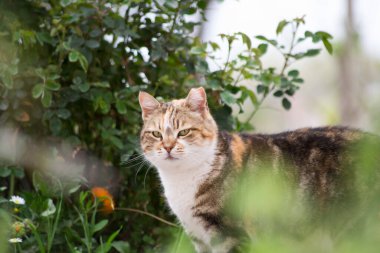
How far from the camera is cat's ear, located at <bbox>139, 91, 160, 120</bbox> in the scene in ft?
10.2

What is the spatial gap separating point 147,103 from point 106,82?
313 millimetres

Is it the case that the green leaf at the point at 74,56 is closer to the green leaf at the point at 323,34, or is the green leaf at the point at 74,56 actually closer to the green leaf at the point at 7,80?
the green leaf at the point at 7,80

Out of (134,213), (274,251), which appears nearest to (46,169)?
(134,213)

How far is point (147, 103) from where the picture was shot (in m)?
3.16

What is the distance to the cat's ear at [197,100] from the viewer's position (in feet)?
10.1

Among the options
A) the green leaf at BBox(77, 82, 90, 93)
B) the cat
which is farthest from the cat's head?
the green leaf at BBox(77, 82, 90, 93)

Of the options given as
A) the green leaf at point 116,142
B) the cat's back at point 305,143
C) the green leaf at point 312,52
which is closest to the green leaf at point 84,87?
the green leaf at point 116,142

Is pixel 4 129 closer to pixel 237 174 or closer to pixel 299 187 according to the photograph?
pixel 237 174

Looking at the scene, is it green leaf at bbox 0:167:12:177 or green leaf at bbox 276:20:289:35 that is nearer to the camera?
green leaf at bbox 0:167:12:177

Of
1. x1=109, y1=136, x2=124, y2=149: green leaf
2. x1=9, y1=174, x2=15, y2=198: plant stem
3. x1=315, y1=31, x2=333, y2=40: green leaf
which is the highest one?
x1=315, y1=31, x2=333, y2=40: green leaf

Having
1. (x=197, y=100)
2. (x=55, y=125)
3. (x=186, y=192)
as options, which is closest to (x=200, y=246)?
(x=186, y=192)

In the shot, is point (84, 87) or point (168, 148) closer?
point (168, 148)

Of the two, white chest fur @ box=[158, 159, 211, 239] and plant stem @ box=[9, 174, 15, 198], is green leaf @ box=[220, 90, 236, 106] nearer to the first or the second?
white chest fur @ box=[158, 159, 211, 239]

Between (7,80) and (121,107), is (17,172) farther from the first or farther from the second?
(121,107)
